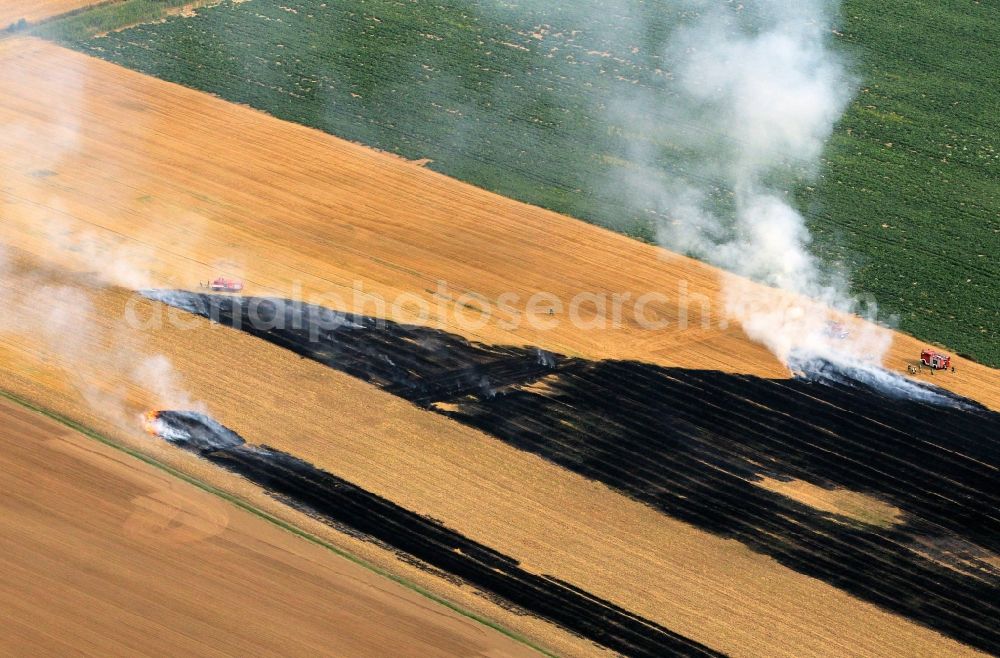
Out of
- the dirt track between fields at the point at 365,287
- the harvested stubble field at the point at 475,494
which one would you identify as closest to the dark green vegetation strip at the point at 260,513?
the harvested stubble field at the point at 475,494

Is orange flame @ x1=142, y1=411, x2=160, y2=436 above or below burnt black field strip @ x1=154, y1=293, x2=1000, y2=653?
below

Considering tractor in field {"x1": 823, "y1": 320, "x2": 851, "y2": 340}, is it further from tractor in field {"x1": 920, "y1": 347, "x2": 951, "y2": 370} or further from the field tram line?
the field tram line

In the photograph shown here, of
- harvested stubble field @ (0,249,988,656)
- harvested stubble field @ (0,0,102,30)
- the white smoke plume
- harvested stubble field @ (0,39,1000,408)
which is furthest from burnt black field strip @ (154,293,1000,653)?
harvested stubble field @ (0,0,102,30)

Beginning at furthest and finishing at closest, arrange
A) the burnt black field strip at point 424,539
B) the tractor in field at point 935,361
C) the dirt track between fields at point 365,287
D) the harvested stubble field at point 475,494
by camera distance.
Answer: the tractor in field at point 935,361 → the dirt track between fields at point 365,287 → the harvested stubble field at point 475,494 → the burnt black field strip at point 424,539

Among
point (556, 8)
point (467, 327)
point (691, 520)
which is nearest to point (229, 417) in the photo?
point (467, 327)

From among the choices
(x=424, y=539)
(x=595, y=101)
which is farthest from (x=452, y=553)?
(x=595, y=101)

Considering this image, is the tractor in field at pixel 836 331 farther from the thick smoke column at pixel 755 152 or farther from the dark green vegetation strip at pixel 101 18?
the dark green vegetation strip at pixel 101 18

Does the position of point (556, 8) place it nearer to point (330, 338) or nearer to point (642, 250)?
point (642, 250)

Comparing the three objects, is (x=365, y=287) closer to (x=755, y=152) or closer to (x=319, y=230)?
(x=319, y=230)
